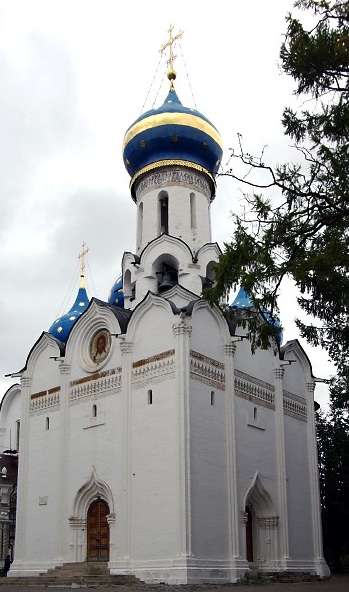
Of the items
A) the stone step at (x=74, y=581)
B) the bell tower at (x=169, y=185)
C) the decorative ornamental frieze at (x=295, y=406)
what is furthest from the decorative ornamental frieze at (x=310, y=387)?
the stone step at (x=74, y=581)

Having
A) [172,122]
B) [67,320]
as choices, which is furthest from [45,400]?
[172,122]

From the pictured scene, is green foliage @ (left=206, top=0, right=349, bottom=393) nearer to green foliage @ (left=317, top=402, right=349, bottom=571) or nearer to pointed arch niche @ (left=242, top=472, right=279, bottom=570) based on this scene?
pointed arch niche @ (left=242, top=472, right=279, bottom=570)

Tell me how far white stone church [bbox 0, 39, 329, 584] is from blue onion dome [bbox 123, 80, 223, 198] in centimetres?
3

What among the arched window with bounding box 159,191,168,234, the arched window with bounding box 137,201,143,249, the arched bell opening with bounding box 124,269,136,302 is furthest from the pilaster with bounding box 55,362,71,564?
the arched window with bounding box 159,191,168,234

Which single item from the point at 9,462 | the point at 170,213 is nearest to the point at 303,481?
the point at 170,213

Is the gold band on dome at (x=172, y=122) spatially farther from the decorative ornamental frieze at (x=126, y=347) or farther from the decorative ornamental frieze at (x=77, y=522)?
the decorative ornamental frieze at (x=77, y=522)

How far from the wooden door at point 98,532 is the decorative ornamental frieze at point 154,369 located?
114 inches

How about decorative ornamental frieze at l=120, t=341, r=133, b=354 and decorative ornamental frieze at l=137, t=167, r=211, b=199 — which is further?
decorative ornamental frieze at l=137, t=167, r=211, b=199

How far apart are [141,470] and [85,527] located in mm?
2282

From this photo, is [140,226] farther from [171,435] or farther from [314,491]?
[314,491]

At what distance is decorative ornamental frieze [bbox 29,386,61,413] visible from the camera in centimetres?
1789

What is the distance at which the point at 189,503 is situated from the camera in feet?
46.5

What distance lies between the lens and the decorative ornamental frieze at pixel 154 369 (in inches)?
606

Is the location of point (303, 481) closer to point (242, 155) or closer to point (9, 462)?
point (9, 462)
